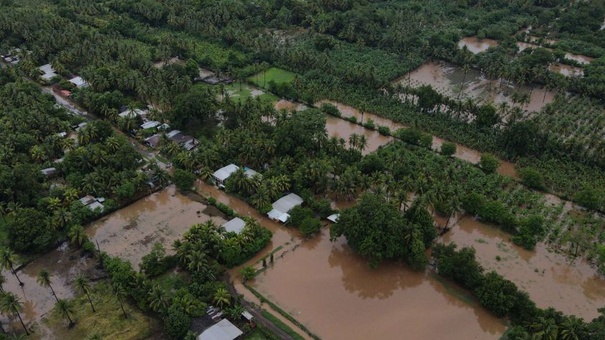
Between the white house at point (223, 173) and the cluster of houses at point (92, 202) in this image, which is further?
the white house at point (223, 173)

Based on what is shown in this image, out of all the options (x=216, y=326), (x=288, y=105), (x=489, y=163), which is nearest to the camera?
(x=216, y=326)

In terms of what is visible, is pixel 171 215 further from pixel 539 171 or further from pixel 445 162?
pixel 539 171

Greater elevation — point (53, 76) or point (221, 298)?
point (53, 76)

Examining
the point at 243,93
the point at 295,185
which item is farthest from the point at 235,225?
the point at 243,93

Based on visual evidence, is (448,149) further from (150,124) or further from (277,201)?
(150,124)

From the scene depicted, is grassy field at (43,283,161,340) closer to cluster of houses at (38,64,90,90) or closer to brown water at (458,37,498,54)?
cluster of houses at (38,64,90,90)

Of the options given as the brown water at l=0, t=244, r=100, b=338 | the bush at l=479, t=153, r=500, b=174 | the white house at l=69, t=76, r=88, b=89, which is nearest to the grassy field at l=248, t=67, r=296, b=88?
the white house at l=69, t=76, r=88, b=89

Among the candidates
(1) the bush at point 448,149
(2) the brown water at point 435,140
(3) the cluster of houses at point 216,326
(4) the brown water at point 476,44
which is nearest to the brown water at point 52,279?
(3) the cluster of houses at point 216,326

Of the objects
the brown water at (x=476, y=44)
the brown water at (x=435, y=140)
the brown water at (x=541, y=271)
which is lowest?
the brown water at (x=541, y=271)

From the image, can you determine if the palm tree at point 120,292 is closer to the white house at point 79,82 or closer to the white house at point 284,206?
the white house at point 284,206
